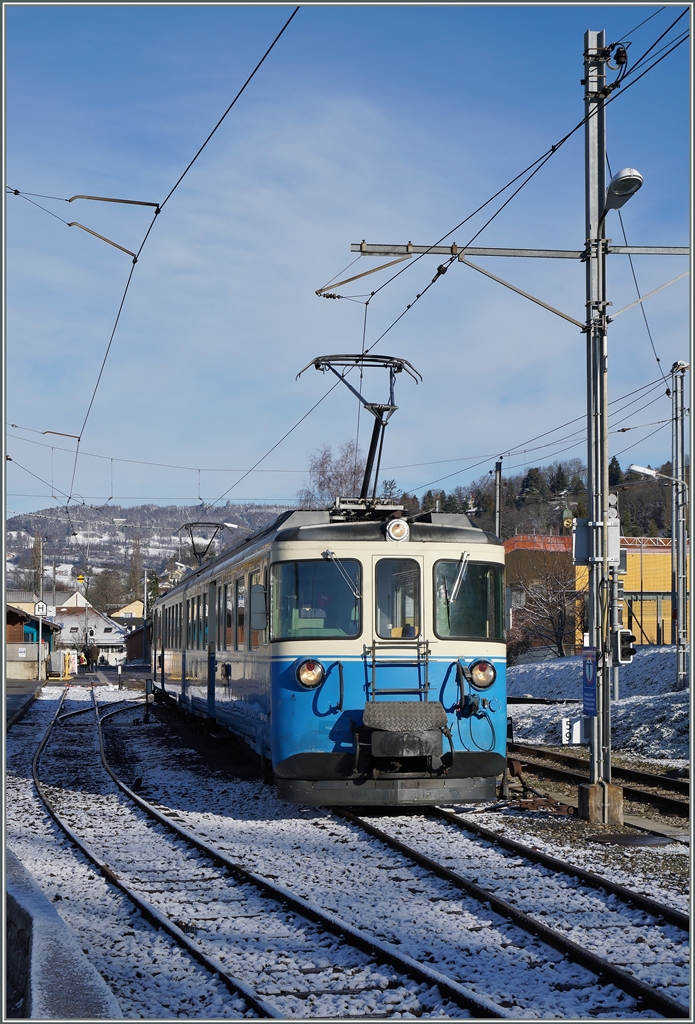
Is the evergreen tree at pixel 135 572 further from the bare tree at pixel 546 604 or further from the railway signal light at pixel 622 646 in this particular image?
the railway signal light at pixel 622 646

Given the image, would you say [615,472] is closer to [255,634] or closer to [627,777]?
[627,777]

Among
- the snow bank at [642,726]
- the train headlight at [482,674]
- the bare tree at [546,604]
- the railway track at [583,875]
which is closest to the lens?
the railway track at [583,875]

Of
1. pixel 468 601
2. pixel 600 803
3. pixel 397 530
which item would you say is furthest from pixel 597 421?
pixel 600 803

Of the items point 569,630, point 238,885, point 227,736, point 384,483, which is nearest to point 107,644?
point 384,483

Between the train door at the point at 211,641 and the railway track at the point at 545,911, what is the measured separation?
5.55 metres

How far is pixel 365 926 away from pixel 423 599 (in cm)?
382

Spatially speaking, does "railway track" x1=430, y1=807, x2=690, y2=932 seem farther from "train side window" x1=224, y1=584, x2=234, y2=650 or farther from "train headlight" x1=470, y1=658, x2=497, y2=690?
"train side window" x1=224, y1=584, x2=234, y2=650

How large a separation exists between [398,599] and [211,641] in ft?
19.7

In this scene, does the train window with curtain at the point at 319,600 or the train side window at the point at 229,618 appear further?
the train side window at the point at 229,618

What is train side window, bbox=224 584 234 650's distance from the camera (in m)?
12.9

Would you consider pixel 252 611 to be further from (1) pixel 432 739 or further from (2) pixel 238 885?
(2) pixel 238 885

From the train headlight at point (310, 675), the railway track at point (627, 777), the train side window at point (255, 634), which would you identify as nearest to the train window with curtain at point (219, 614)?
the train side window at point (255, 634)

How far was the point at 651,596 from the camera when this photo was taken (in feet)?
147

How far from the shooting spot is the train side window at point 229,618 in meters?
12.9
